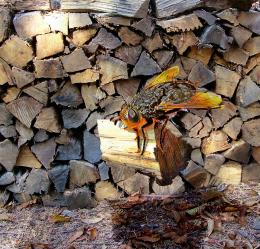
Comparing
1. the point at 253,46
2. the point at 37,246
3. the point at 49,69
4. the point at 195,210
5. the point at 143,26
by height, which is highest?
the point at 143,26

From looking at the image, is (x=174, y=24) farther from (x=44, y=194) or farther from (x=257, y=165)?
(x=44, y=194)

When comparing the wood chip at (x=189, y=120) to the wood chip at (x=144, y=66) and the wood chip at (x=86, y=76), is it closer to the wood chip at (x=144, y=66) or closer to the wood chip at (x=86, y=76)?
the wood chip at (x=144, y=66)

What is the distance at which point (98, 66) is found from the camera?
8.24 feet

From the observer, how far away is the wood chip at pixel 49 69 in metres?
2.50

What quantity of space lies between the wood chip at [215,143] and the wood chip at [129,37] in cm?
74

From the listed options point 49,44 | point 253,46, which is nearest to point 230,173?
point 253,46

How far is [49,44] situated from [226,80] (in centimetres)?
101

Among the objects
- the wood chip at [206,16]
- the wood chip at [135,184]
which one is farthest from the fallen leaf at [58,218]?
the wood chip at [206,16]

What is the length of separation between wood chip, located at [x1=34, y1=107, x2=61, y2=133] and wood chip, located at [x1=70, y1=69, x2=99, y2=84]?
0.74 ft

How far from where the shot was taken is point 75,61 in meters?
2.48

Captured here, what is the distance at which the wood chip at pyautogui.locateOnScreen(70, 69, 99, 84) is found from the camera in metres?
2.51

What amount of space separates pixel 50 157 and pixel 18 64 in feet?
1.92

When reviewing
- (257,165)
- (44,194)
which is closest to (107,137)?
(44,194)

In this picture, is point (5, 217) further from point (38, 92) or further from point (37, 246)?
point (38, 92)
